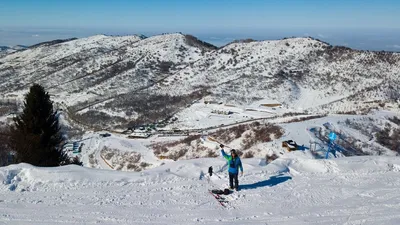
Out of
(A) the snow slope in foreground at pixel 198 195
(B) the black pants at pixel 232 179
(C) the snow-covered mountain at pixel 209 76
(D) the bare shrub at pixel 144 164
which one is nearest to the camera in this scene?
(A) the snow slope in foreground at pixel 198 195

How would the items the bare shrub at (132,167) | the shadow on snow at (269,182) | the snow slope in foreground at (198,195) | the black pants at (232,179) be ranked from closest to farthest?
the snow slope in foreground at (198,195) < the black pants at (232,179) < the shadow on snow at (269,182) < the bare shrub at (132,167)

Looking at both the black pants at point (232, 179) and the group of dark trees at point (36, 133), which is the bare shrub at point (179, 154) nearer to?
the group of dark trees at point (36, 133)

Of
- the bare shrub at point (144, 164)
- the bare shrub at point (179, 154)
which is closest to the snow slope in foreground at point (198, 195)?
the bare shrub at point (179, 154)

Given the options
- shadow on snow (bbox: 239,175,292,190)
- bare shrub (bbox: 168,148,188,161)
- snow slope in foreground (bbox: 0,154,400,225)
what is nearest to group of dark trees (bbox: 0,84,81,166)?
snow slope in foreground (bbox: 0,154,400,225)

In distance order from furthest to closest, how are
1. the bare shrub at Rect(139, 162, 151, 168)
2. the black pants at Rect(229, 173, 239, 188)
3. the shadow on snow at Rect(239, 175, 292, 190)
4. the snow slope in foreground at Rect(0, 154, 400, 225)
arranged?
the bare shrub at Rect(139, 162, 151, 168) → the shadow on snow at Rect(239, 175, 292, 190) → the black pants at Rect(229, 173, 239, 188) → the snow slope in foreground at Rect(0, 154, 400, 225)

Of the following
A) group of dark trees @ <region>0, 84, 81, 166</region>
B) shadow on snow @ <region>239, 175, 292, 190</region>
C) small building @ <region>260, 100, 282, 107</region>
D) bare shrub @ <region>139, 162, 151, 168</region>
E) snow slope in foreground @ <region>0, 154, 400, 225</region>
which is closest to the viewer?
snow slope in foreground @ <region>0, 154, 400, 225</region>

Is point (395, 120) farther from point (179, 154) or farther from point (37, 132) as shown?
point (37, 132)

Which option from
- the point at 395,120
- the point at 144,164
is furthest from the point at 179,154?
the point at 395,120

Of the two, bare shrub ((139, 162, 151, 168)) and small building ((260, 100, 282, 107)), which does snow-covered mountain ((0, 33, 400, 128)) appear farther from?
bare shrub ((139, 162, 151, 168))
